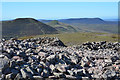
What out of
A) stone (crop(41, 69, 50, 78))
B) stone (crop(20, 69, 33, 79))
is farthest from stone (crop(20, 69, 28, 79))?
stone (crop(41, 69, 50, 78))

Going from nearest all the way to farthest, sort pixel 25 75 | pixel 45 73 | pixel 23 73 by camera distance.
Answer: pixel 25 75 < pixel 23 73 < pixel 45 73

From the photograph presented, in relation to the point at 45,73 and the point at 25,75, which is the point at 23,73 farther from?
the point at 45,73

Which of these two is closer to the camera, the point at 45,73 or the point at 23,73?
the point at 23,73

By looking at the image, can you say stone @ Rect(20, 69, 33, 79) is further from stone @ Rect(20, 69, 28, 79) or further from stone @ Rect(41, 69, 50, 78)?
stone @ Rect(41, 69, 50, 78)

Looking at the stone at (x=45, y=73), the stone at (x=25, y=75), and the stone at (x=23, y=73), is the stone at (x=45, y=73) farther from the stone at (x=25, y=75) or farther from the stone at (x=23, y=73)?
the stone at (x=23, y=73)

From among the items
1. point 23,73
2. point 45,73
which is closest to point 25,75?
point 23,73

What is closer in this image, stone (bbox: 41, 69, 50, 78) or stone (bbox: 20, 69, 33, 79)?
stone (bbox: 20, 69, 33, 79)

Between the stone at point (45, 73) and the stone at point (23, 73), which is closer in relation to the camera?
the stone at point (23, 73)

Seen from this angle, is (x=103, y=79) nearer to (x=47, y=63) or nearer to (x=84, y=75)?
(x=84, y=75)

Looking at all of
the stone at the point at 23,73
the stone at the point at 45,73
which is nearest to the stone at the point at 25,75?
the stone at the point at 23,73

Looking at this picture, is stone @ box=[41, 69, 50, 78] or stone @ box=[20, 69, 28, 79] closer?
stone @ box=[20, 69, 28, 79]

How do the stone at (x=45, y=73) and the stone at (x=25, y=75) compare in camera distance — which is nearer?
the stone at (x=25, y=75)

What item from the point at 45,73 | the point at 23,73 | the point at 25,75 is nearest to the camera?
the point at 25,75

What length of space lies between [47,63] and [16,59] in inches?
63.6
